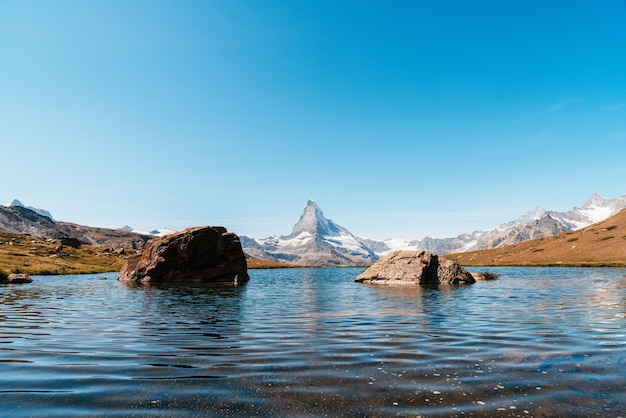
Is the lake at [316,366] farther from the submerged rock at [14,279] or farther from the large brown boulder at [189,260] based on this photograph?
the large brown boulder at [189,260]

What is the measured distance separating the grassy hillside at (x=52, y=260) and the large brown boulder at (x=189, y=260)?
2678 cm

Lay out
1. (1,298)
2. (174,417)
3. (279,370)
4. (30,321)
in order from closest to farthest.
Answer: (174,417), (279,370), (30,321), (1,298)

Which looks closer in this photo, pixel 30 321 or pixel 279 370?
pixel 279 370

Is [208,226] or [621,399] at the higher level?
[208,226]

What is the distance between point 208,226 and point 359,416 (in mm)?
65822

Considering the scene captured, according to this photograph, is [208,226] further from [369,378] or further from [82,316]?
[369,378]

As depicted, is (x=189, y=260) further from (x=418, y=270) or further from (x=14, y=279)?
(x=418, y=270)

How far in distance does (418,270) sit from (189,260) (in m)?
41.5

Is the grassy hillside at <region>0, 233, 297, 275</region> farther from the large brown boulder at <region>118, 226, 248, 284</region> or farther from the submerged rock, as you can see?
the large brown boulder at <region>118, 226, 248, 284</region>

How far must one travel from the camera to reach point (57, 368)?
11812mm

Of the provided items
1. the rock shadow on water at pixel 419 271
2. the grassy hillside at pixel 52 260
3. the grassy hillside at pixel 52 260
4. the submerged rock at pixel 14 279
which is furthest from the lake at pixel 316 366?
the grassy hillside at pixel 52 260

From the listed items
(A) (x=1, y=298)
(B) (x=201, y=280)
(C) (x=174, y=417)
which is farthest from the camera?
(B) (x=201, y=280)

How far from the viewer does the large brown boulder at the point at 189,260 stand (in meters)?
66.8

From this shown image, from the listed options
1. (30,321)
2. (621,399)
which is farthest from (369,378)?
(30,321)
